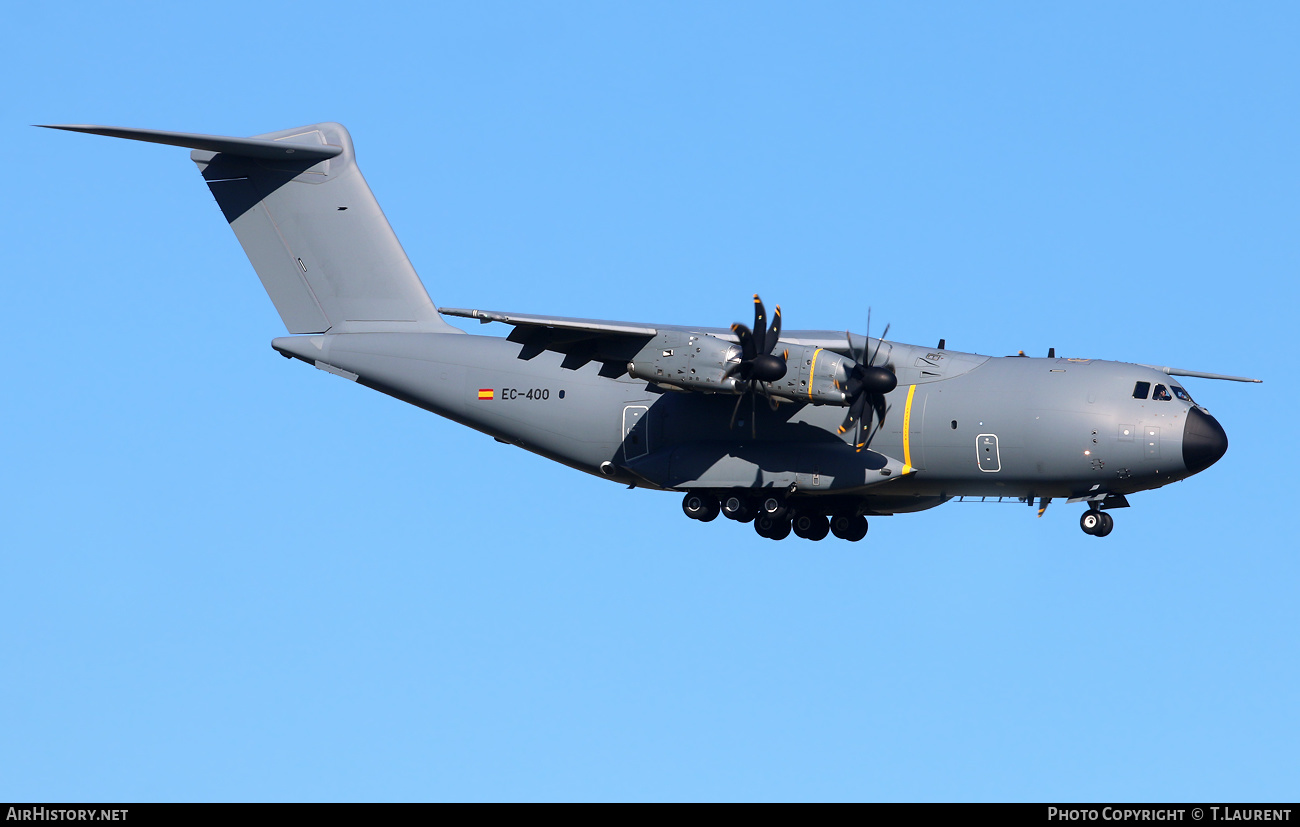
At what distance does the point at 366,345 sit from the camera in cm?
Result: 2631

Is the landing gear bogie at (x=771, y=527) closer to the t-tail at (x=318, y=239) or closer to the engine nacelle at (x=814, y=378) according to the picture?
the engine nacelle at (x=814, y=378)

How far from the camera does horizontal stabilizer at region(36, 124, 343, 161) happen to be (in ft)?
80.0

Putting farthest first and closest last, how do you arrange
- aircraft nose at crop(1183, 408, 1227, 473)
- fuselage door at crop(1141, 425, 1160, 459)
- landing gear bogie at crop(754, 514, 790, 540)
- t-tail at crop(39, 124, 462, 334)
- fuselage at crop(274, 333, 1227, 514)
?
t-tail at crop(39, 124, 462, 334) → landing gear bogie at crop(754, 514, 790, 540) → fuselage at crop(274, 333, 1227, 514) → fuselage door at crop(1141, 425, 1160, 459) → aircraft nose at crop(1183, 408, 1227, 473)

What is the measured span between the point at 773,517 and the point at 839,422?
6.05ft

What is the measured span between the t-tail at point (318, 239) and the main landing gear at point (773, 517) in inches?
216

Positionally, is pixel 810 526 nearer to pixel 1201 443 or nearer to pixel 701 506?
pixel 701 506

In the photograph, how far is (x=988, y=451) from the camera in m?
22.7

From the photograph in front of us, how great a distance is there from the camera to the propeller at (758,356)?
22062 millimetres

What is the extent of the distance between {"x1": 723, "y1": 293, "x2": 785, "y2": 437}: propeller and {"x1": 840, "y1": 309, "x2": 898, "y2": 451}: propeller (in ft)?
3.50

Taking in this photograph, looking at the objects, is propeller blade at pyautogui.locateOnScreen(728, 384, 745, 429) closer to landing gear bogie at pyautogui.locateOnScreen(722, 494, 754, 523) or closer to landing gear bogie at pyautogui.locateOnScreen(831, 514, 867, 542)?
landing gear bogie at pyautogui.locateOnScreen(722, 494, 754, 523)

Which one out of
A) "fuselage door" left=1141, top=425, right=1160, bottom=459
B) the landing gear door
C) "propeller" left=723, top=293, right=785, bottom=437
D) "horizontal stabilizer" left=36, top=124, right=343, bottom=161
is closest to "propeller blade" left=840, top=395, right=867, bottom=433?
"propeller" left=723, top=293, right=785, bottom=437

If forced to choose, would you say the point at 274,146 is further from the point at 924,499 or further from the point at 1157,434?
the point at 1157,434

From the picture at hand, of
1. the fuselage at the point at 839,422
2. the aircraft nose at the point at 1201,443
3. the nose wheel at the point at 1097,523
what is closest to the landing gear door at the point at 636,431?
the fuselage at the point at 839,422
